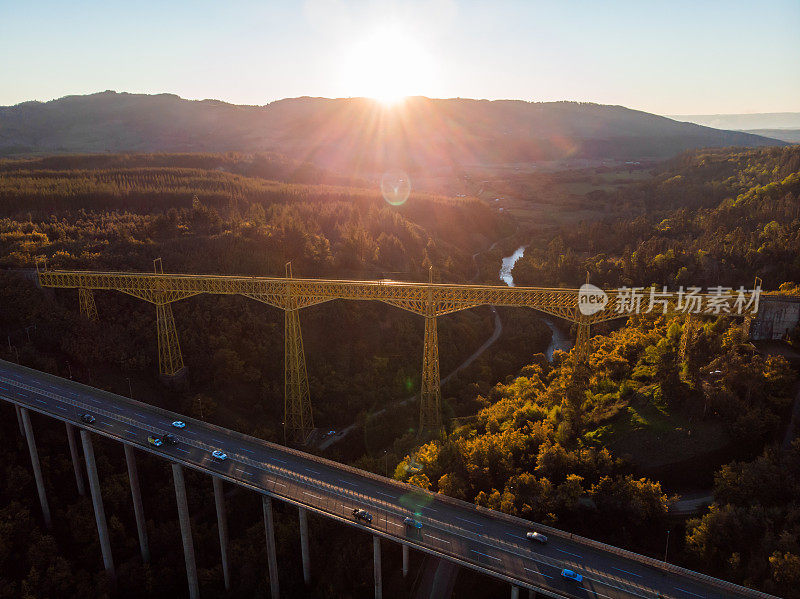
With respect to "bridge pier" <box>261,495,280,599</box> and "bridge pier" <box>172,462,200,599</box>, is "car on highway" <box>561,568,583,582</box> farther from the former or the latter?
"bridge pier" <box>172,462,200,599</box>

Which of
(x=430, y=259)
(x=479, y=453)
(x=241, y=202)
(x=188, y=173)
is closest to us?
(x=479, y=453)

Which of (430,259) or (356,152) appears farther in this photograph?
(356,152)

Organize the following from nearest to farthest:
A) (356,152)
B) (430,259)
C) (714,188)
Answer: (430,259)
(714,188)
(356,152)

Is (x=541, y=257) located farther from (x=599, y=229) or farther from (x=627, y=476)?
(x=627, y=476)

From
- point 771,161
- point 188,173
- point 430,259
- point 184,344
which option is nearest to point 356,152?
point 188,173

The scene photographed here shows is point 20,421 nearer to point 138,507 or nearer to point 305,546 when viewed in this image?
point 138,507

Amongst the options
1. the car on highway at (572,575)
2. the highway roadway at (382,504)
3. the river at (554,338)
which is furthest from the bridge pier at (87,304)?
the river at (554,338)
